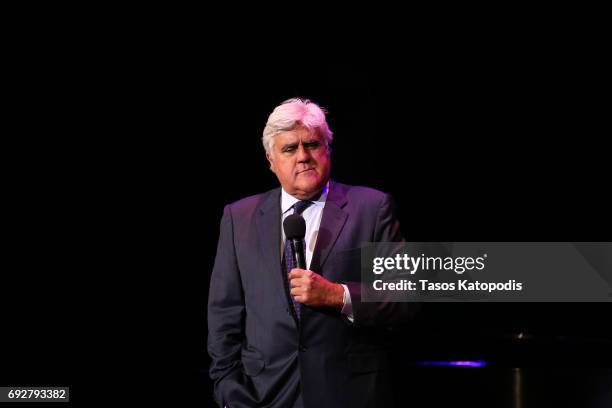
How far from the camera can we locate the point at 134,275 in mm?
3721

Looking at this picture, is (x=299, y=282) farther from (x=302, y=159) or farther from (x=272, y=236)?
(x=302, y=159)

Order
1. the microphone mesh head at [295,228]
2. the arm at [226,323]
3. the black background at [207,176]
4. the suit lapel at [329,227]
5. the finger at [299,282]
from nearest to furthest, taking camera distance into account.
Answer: the finger at [299,282] < the microphone mesh head at [295,228] < the suit lapel at [329,227] < the arm at [226,323] < the black background at [207,176]

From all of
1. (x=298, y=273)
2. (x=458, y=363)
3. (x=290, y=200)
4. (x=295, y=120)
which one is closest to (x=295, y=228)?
(x=298, y=273)

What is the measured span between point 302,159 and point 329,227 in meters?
0.25

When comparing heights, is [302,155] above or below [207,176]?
below

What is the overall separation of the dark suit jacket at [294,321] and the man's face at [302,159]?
81 mm

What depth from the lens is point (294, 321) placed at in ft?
6.61

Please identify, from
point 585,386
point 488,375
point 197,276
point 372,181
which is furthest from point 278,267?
point 372,181

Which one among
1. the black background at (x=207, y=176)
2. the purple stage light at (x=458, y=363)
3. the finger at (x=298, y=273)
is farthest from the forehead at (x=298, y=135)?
the black background at (x=207, y=176)

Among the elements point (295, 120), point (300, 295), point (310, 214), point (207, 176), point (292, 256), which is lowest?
point (300, 295)

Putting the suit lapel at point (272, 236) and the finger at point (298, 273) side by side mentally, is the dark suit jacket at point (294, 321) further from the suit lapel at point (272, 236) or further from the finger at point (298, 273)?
the finger at point (298, 273)

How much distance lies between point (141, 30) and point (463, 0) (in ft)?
6.07

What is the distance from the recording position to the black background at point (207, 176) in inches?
135

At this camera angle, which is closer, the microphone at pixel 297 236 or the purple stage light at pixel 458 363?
the microphone at pixel 297 236
